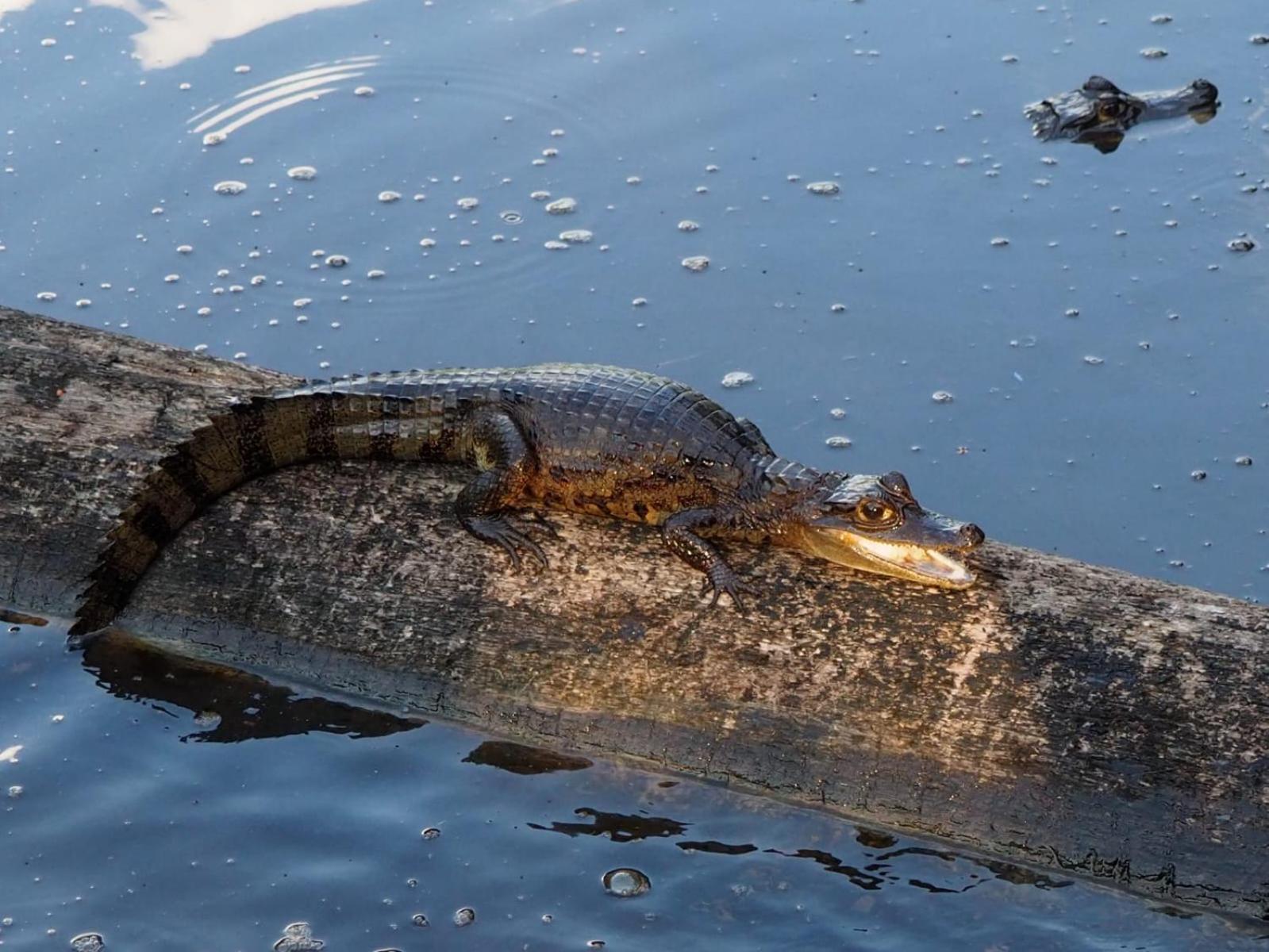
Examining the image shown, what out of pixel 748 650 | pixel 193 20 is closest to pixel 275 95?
pixel 193 20

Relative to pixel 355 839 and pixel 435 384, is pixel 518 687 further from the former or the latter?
pixel 435 384

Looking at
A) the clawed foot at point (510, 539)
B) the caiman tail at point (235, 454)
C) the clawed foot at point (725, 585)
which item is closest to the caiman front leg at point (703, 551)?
the clawed foot at point (725, 585)

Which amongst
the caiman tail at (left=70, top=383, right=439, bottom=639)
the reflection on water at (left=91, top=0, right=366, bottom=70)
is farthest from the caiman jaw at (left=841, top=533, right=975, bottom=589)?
the reflection on water at (left=91, top=0, right=366, bottom=70)

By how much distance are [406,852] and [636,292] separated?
3.51m

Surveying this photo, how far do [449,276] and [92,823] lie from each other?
142 inches

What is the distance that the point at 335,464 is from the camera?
5.25 m

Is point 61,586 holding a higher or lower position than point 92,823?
higher

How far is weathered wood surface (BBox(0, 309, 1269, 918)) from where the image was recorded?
13.9ft

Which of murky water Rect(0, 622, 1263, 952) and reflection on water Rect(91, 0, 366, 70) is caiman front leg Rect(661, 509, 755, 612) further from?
reflection on water Rect(91, 0, 366, 70)

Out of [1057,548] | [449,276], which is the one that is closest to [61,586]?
[449,276]

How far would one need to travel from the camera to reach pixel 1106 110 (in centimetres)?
835

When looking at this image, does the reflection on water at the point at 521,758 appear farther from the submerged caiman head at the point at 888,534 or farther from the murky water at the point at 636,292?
the submerged caiman head at the point at 888,534

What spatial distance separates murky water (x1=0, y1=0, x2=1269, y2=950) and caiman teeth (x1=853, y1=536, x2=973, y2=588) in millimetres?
779

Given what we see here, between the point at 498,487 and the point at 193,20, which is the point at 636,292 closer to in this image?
the point at 498,487
